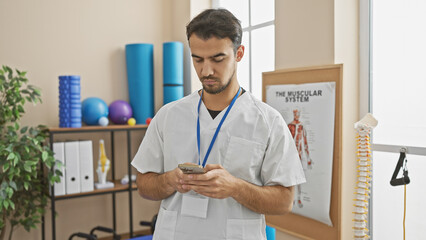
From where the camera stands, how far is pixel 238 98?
1.41 metres

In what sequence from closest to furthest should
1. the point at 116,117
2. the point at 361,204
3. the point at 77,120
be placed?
the point at 361,204 < the point at 77,120 < the point at 116,117

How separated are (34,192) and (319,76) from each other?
2539 mm

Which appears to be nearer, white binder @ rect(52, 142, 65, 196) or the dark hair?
the dark hair

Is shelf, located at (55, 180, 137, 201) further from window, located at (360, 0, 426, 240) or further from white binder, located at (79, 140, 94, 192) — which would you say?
window, located at (360, 0, 426, 240)

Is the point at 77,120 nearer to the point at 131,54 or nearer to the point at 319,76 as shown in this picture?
the point at 131,54

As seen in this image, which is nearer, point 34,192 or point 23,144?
point 23,144

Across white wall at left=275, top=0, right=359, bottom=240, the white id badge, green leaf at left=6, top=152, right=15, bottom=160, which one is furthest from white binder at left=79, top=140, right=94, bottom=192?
the white id badge

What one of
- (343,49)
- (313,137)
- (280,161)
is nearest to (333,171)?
(313,137)

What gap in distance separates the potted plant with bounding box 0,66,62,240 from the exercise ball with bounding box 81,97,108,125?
0.34 m

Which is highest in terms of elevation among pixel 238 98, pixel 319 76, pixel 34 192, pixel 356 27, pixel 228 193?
pixel 356 27

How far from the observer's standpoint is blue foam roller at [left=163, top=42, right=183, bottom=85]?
361 cm

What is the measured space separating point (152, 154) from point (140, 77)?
2283 mm

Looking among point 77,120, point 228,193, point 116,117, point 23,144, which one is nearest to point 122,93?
point 116,117

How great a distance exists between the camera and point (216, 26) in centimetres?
128
